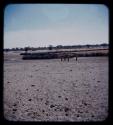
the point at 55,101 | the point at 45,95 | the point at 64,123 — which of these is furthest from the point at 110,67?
the point at 45,95

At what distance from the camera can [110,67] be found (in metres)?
2.81

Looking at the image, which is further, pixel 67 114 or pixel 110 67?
pixel 67 114

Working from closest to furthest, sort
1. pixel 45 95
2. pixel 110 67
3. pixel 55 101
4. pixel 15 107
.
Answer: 1. pixel 110 67
2. pixel 15 107
3. pixel 55 101
4. pixel 45 95

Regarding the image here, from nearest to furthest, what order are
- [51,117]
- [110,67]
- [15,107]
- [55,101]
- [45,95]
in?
[110,67] < [51,117] < [15,107] < [55,101] < [45,95]

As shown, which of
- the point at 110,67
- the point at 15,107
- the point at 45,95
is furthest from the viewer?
the point at 45,95

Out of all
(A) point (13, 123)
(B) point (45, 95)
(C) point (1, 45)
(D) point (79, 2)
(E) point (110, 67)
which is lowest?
(B) point (45, 95)

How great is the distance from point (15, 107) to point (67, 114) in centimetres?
146

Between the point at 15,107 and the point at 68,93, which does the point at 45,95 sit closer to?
the point at 68,93

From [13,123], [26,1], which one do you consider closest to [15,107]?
[13,123]

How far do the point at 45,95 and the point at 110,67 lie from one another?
517 centimetres

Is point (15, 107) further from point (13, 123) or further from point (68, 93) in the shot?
point (13, 123)

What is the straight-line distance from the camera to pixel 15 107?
20.0ft

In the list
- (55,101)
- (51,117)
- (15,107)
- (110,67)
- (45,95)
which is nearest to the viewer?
(110,67)

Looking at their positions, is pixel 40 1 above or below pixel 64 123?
above
